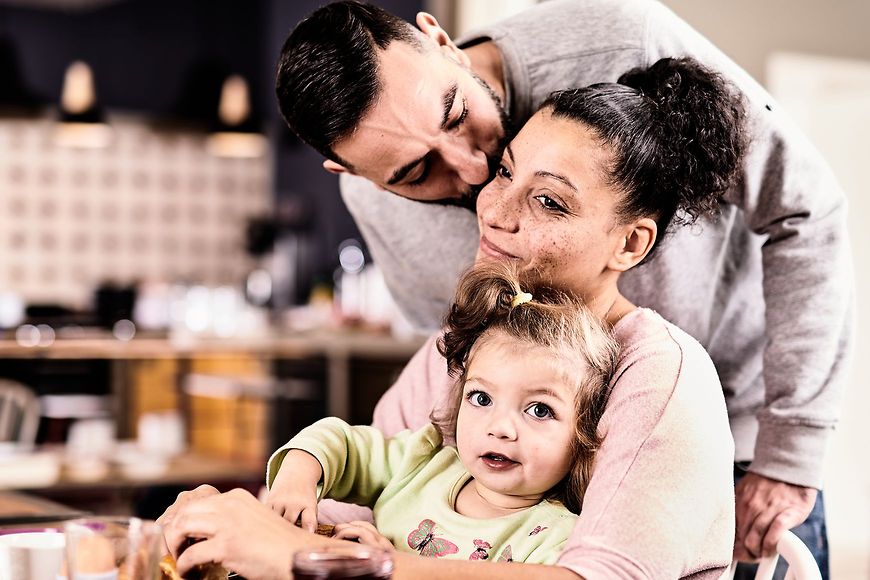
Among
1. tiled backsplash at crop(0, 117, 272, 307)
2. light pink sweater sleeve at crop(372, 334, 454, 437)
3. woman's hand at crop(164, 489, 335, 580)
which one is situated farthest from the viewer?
tiled backsplash at crop(0, 117, 272, 307)

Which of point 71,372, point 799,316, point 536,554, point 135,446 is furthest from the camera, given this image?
point 71,372

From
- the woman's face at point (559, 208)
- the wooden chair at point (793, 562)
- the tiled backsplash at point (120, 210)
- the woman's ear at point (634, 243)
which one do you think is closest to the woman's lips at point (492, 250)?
the woman's face at point (559, 208)

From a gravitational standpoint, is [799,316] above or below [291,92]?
below

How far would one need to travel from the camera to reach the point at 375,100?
1569 mm

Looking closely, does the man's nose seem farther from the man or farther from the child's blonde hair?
the child's blonde hair

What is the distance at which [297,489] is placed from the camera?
1.27m

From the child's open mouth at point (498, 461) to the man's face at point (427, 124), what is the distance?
0.49 m

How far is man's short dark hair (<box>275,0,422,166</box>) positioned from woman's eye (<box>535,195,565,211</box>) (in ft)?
1.15

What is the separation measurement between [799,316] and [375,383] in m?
3.75

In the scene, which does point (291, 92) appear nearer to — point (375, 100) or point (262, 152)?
point (375, 100)

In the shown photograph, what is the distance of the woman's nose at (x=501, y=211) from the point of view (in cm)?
137

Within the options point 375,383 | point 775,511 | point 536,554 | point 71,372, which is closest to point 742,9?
point 375,383

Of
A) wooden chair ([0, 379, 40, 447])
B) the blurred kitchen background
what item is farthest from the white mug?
wooden chair ([0, 379, 40, 447])

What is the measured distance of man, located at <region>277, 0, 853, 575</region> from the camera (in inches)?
62.1
